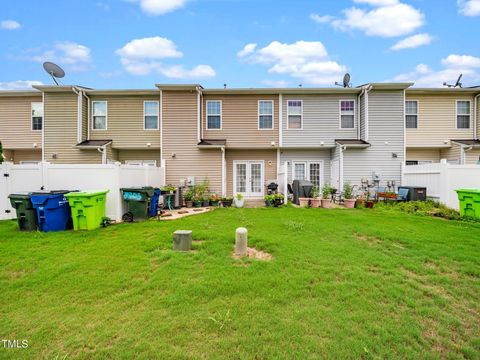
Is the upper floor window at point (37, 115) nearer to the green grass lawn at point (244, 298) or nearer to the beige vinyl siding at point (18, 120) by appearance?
the beige vinyl siding at point (18, 120)

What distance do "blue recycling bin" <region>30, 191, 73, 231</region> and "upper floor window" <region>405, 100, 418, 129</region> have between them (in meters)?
15.6

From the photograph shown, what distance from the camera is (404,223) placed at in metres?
7.29

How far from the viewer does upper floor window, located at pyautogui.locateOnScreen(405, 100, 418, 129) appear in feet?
44.0

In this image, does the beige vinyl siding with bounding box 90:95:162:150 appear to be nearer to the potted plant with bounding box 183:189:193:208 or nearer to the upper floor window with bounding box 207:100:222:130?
the upper floor window with bounding box 207:100:222:130

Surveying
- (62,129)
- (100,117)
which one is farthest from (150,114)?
(62,129)

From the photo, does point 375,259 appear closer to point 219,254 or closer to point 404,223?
point 219,254

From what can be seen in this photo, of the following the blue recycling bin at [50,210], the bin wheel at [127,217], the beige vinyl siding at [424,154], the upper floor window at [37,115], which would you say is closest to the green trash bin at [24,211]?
the blue recycling bin at [50,210]

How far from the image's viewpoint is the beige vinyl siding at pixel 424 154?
546 inches

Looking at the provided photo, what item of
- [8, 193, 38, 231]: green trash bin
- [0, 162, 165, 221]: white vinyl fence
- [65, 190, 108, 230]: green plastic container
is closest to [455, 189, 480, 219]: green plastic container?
[0, 162, 165, 221]: white vinyl fence

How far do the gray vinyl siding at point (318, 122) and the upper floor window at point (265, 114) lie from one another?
670 mm

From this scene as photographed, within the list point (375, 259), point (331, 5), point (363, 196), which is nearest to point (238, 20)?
point (331, 5)

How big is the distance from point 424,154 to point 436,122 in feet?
5.70

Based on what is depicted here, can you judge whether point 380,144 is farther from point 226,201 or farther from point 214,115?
point 214,115

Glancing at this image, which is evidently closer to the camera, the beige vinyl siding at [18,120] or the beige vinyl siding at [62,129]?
the beige vinyl siding at [62,129]
